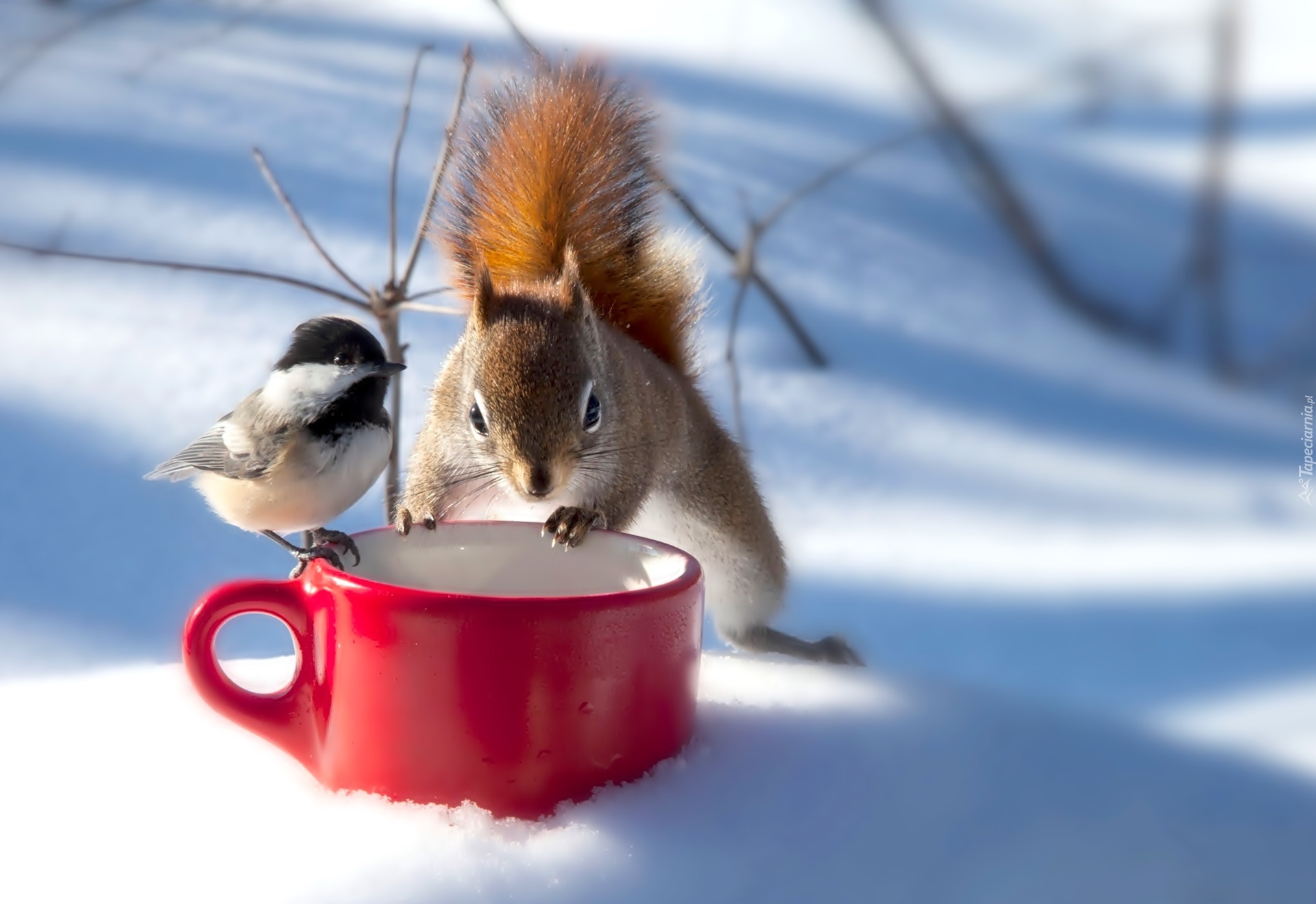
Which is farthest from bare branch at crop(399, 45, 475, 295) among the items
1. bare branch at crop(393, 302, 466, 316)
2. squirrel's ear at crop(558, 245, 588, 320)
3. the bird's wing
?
the bird's wing

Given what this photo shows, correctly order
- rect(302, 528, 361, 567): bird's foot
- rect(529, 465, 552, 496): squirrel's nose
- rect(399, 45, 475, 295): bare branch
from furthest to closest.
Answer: rect(399, 45, 475, 295): bare branch
rect(529, 465, 552, 496): squirrel's nose
rect(302, 528, 361, 567): bird's foot

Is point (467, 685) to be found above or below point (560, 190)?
below

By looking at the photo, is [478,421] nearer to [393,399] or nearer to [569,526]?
[569,526]

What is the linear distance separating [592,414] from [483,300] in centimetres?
10

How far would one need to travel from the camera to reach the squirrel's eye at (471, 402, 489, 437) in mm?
833

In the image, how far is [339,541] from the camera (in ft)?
2.20

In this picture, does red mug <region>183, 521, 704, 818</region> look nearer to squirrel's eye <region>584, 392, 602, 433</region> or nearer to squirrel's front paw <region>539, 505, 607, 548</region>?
squirrel's front paw <region>539, 505, 607, 548</region>

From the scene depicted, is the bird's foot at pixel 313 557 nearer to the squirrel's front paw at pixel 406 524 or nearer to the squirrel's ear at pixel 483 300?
the squirrel's front paw at pixel 406 524

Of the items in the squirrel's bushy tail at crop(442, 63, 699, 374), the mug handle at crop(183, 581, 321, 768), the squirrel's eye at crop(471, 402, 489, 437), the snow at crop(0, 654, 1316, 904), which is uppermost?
the squirrel's bushy tail at crop(442, 63, 699, 374)

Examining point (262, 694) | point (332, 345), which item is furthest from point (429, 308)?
point (262, 694)

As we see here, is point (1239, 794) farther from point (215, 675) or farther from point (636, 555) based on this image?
point (215, 675)

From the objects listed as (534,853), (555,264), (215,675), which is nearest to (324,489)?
(215,675)

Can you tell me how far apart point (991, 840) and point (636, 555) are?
229 mm

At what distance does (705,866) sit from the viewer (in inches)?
23.0
